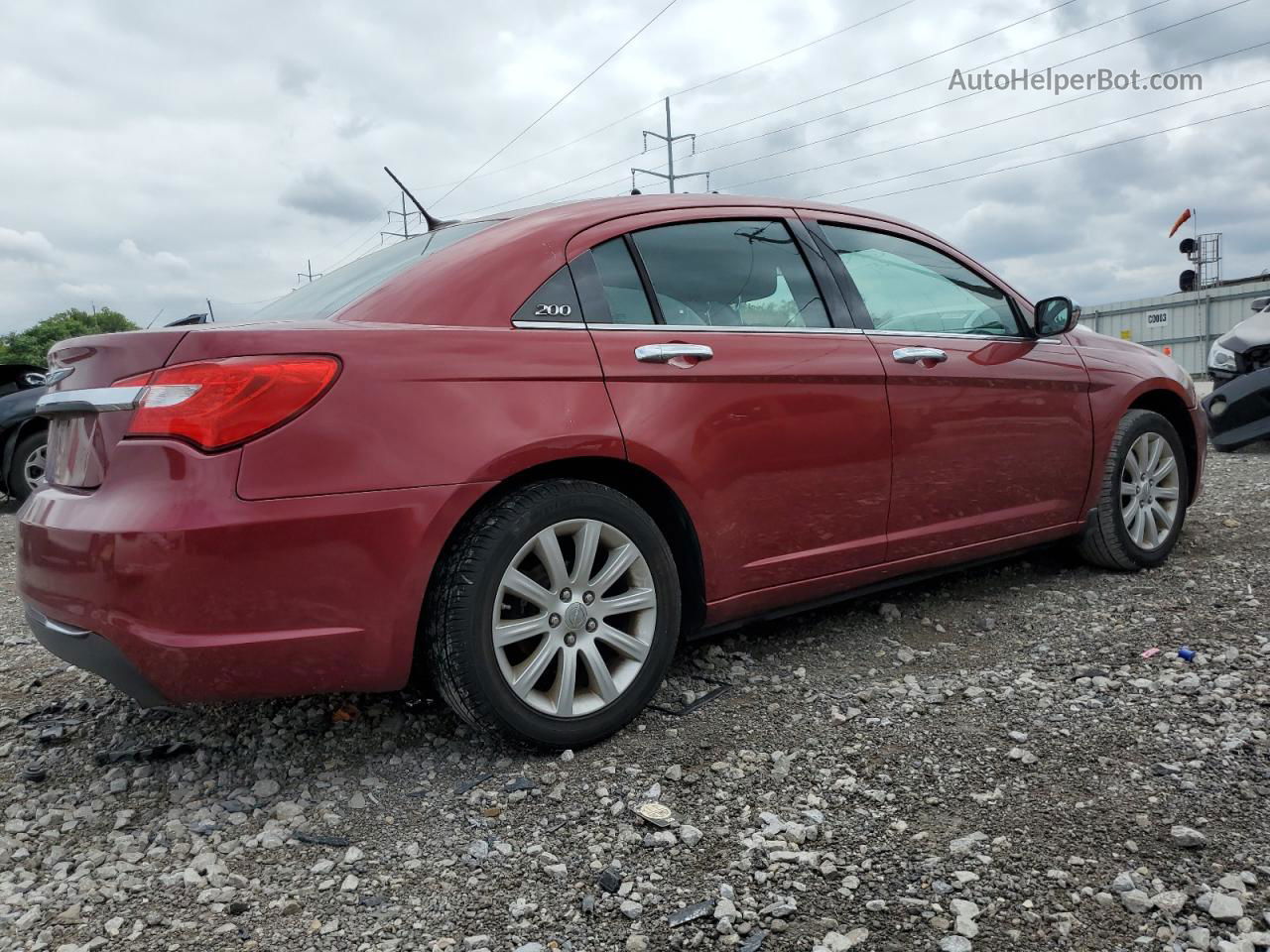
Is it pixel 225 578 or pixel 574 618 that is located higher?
pixel 225 578

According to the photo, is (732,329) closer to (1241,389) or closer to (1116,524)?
(1116,524)

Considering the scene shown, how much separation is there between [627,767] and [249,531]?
115 centimetres

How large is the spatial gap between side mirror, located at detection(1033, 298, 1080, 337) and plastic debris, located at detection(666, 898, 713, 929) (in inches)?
114

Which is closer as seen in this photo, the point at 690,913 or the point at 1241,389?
the point at 690,913

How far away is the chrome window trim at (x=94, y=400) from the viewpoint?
7.37ft

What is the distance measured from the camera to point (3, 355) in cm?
5184

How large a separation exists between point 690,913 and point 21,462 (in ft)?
27.4

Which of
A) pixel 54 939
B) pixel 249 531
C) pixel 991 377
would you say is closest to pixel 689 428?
pixel 249 531

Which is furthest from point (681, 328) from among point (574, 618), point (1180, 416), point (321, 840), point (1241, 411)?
point (1241, 411)

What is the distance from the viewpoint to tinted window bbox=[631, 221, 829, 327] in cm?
296

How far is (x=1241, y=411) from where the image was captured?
791 centimetres

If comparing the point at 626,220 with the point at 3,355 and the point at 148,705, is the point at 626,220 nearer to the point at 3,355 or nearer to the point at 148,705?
the point at 148,705

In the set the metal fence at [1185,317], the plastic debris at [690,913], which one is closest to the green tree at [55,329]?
the metal fence at [1185,317]

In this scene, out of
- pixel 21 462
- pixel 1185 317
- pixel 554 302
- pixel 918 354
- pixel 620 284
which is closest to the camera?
pixel 554 302
